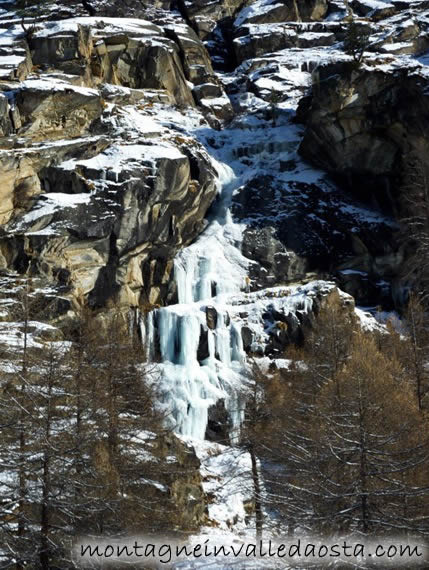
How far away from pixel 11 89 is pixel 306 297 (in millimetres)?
22911

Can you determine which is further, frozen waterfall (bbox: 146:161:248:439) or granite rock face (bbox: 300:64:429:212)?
granite rock face (bbox: 300:64:429:212)

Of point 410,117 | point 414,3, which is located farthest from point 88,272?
point 414,3

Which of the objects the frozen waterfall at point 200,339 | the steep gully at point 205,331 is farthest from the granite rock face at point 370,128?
the frozen waterfall at point 200,339

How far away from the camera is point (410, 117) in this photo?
4016 centimetres

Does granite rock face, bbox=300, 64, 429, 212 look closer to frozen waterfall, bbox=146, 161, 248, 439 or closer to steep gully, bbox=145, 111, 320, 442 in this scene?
steep gully, bbox=145, 111, 320, 442

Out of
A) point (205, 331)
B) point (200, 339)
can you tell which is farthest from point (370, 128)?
point (200, 339)

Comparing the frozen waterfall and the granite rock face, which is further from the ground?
the granite rock face

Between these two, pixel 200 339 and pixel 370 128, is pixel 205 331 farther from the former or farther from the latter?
pixel 370 128

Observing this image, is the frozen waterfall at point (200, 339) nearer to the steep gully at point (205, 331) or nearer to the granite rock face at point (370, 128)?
the steep gully at point (205, 331)

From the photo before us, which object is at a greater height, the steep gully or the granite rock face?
the granite rock face

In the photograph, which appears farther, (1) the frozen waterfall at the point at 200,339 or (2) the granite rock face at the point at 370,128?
(2) the granite rock face at the point at 370,128

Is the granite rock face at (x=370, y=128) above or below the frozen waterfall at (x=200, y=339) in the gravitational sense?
above

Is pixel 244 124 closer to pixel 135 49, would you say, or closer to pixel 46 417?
pixel 135 49

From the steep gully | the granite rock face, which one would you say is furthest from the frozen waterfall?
the granite rock face
